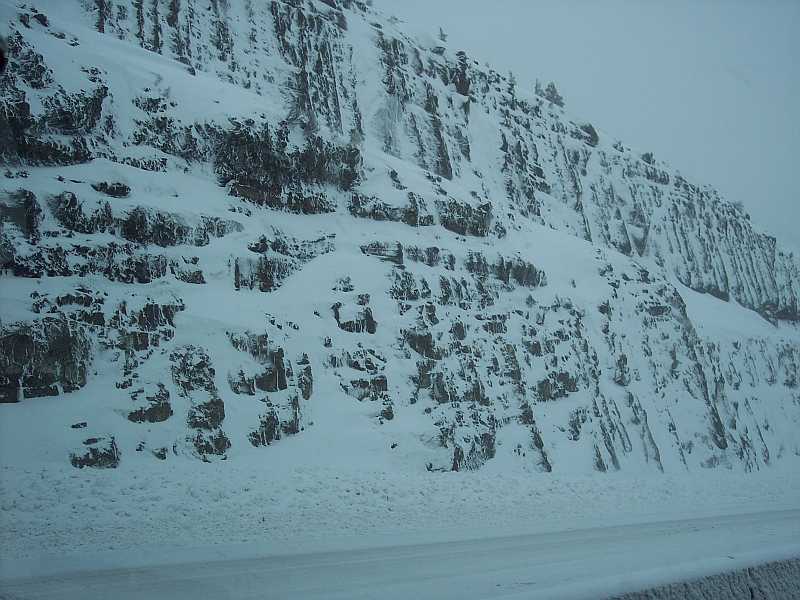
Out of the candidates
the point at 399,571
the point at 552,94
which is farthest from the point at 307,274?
the point at 552,94

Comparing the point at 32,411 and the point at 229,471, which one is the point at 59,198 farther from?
the point at 229,471

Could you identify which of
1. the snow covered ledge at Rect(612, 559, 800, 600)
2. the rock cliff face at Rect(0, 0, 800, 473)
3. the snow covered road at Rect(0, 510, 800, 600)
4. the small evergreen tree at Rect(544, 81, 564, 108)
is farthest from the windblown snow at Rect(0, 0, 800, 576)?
the small evergreen tree at Rect(544, 81, 564, 108)

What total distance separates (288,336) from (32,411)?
7.09 m

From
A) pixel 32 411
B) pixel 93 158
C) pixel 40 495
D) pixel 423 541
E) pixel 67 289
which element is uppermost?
pixel 93 158

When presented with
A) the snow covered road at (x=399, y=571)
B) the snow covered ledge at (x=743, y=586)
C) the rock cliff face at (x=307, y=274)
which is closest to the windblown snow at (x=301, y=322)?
the rock cliff face at (x=307, y=274)

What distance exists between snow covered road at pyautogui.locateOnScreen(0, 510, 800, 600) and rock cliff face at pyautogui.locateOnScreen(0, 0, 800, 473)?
14.9ft

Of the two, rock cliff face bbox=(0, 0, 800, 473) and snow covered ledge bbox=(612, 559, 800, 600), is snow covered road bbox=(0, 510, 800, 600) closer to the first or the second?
snow covered ledge bbox=(612, 559, 800, 600)

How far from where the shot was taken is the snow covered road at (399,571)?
6.41 m

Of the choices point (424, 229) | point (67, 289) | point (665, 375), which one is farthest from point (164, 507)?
point (665, 375)

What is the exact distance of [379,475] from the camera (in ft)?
54.0

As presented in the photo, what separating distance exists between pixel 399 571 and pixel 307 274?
13.1 metres

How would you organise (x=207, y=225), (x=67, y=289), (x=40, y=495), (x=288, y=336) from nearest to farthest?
(x=40, y=495), (x=67, y=289), (x=288, y=336), (x=207, y=225)

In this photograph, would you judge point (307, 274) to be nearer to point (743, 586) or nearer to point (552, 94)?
point (743, 586)

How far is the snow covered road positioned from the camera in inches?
252
